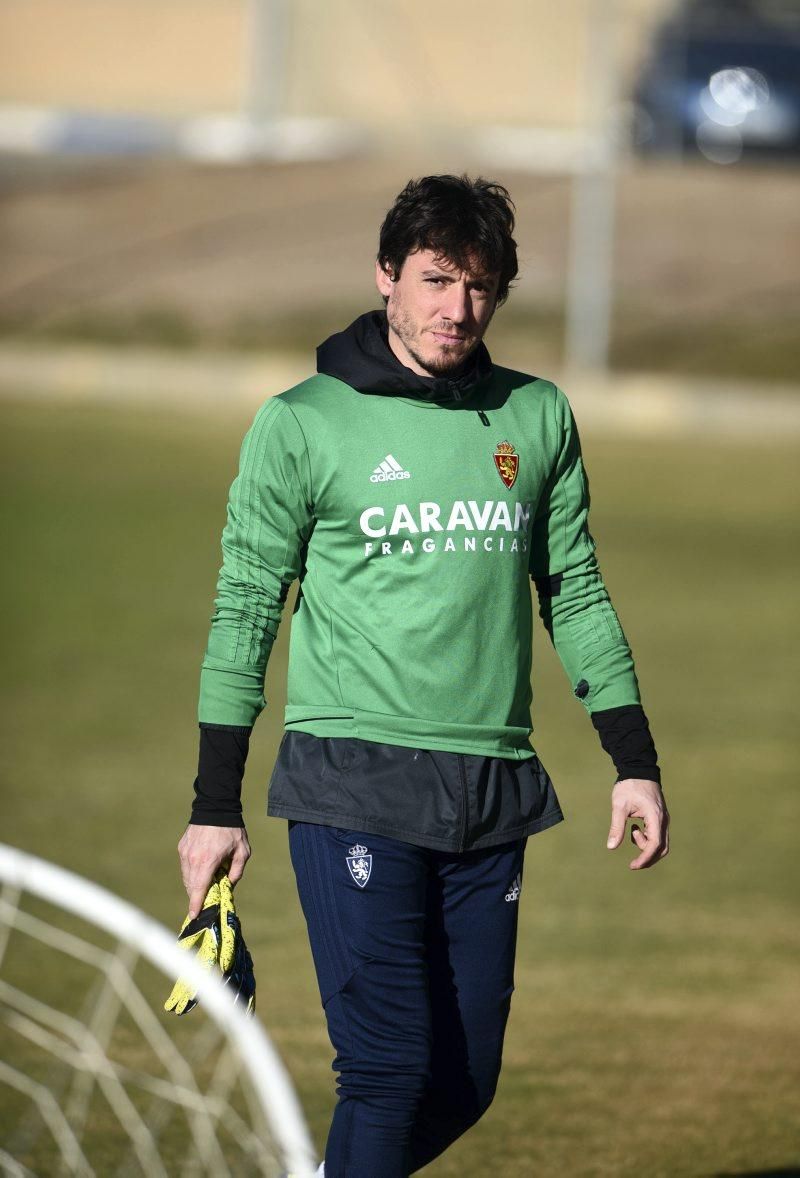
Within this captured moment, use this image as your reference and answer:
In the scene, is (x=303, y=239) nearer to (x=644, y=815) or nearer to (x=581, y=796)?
(x=581, y=796)

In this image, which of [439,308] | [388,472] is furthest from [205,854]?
[439,308]

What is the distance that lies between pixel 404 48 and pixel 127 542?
11314 mm

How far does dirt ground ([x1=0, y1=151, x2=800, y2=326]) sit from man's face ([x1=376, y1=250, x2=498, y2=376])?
63.7 feet

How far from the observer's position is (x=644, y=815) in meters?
3.43

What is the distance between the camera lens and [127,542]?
1471 cm

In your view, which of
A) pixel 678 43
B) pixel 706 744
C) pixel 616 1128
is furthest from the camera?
pixel 678 43

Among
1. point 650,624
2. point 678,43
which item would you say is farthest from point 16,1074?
point 678,43

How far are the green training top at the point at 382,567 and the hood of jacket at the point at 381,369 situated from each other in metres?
0.02

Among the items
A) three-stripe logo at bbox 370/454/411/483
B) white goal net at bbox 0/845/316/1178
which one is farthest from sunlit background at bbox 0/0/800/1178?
three-stripe logo at bbox 370/454/411/483

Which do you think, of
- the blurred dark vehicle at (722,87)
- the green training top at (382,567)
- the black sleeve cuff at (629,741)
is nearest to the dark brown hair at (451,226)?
the green training top at (382,567)

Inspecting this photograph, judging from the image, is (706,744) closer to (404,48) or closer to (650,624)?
(650,624)

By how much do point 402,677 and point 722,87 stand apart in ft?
66.8

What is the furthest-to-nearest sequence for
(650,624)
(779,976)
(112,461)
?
(112,461) → (650,624) → (779,976)

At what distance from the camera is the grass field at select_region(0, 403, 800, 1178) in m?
5.16
